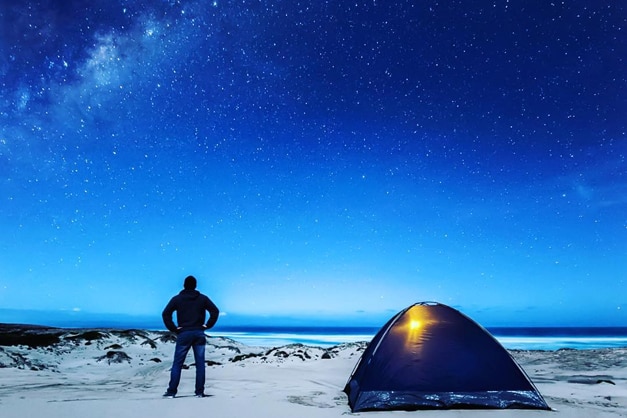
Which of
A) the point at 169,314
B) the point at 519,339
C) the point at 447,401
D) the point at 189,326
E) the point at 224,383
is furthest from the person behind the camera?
the point at 519,339

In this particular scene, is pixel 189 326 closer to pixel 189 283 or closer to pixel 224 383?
pixel 189 283

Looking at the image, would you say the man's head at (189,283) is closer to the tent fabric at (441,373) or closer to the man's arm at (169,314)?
the man's arm at (169,314)

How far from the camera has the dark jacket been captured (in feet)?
27.7

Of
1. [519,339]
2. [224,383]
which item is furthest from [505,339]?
[224,383]

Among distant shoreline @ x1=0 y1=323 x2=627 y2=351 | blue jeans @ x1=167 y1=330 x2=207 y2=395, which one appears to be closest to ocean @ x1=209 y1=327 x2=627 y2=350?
distant shoreline @ x1=0 y1=323 x2=627 y2=351

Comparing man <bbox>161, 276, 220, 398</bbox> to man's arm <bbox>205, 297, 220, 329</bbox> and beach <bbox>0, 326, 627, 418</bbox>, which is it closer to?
man's arm <bbox>205, 297, 220, 329</bbox>

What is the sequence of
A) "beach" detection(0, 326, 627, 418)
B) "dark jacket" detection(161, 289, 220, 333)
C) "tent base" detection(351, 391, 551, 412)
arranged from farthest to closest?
"dark jacket" detection(161, 289, 220, 333) < "beach" detection(0, 326, 627, 418) < "tent base" detection(351, 391, 551, 412)

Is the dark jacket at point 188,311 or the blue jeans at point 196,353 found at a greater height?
the dark jacket at point 188,311

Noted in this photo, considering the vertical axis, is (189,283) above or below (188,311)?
above

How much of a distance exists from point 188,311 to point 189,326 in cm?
29

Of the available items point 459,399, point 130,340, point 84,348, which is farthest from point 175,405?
point 130,340

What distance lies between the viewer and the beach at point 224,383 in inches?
268

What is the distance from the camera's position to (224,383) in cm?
1091

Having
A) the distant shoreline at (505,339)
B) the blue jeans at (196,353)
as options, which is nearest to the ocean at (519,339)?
the distant shoreline at (505,339)
